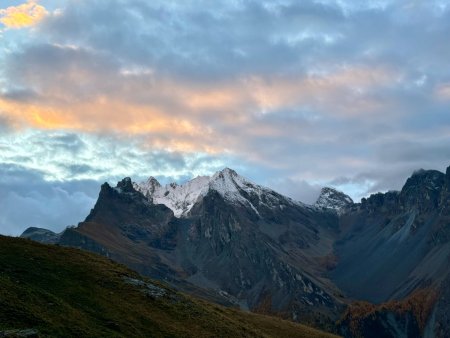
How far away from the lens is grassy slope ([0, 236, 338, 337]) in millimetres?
51688

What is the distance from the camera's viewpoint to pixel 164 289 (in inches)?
3361

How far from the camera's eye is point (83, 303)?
64562 millimetres

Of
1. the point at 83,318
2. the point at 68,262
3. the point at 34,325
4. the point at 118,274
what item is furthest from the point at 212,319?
the point at 34,325

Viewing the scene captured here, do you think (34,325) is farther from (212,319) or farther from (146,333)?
(212,319)

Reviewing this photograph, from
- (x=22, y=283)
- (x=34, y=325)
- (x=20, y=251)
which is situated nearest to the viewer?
(x=34, y=325)

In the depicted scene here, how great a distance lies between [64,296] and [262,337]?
33.7m

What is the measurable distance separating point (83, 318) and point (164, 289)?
29353mm

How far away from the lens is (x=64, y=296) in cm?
6425

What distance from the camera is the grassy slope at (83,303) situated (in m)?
51.7

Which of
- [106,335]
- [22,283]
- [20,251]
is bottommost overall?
[106,335]

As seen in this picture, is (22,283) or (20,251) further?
(20,251)

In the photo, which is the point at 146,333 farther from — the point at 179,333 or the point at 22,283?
the point at 22,283

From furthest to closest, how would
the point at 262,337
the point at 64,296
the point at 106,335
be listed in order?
the point at 262,337 → the point at 64,296 → the point at 106,335

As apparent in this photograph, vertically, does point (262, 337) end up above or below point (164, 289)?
below
